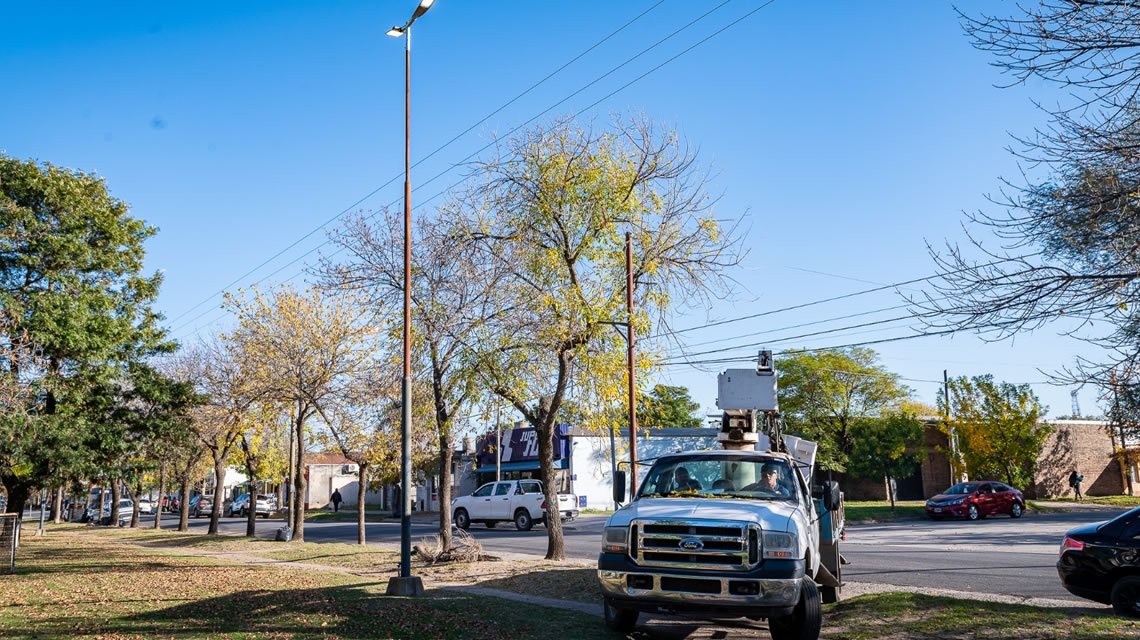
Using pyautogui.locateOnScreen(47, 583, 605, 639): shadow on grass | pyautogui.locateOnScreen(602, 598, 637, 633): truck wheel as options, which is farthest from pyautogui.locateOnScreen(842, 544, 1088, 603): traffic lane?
pyautogui.locateOnScreen(47, 583, 605, 639): shadow on grass

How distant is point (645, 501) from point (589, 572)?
581cm

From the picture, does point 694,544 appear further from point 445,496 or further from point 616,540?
point 445,496

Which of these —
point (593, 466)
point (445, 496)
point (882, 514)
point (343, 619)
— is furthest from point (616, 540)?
point (593, 466)

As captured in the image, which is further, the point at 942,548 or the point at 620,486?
the point at 942,548

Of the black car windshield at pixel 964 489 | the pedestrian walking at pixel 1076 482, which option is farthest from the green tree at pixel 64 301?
the pedestrian walking at pixel 1076 482

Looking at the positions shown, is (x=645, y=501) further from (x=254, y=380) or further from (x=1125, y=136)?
(x=254, y=380)

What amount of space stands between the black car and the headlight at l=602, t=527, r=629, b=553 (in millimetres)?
6272

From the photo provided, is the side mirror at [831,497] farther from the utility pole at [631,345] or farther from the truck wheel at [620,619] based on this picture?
the utility pole at [631,345]

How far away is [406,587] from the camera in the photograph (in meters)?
13.4

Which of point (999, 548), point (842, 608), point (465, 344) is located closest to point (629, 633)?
Answer: point (842, 608)

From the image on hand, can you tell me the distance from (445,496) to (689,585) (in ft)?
42.6

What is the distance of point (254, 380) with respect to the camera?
25.2 meters

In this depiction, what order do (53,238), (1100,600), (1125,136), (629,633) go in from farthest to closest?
(53,238) < (1100,600) < (629,633) < (1125,136)

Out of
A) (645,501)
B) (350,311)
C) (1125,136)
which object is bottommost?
(645,501)
